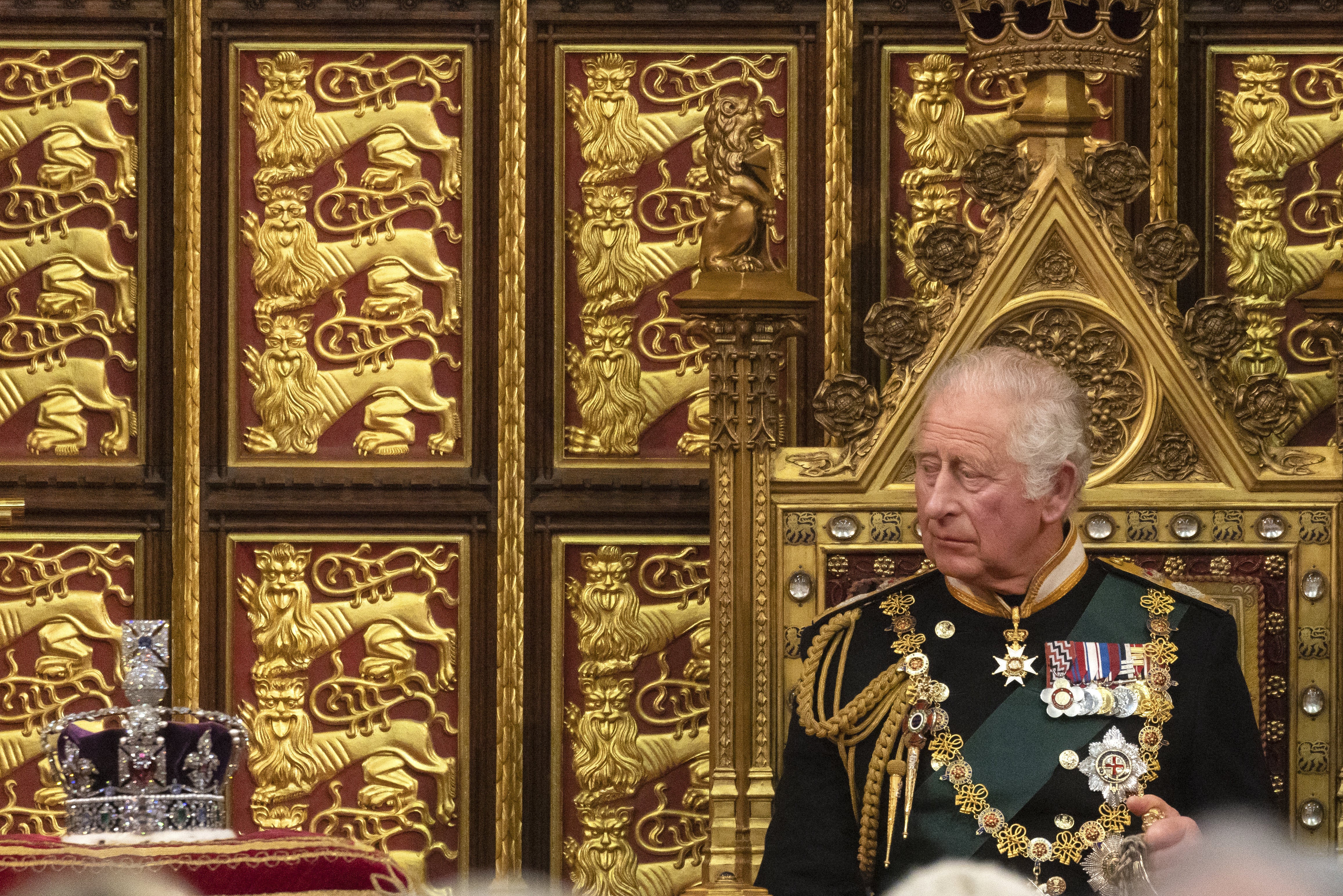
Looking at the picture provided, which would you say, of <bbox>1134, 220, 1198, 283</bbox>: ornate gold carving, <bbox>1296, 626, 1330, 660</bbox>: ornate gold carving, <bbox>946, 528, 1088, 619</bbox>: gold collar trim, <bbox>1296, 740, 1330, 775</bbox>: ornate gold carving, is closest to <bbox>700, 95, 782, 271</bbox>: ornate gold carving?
<bbox>1134, 220, 1198, 283</bbox>: ornate gold carving

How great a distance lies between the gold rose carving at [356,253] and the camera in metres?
4.93

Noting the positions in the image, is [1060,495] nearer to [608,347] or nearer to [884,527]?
[884,527]

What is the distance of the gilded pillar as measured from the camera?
4316mm

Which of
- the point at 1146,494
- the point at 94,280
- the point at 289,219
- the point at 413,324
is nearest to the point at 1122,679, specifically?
the point at 1146,494

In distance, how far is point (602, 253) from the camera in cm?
493

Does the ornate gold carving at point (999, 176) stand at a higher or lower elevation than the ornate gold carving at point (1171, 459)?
higher

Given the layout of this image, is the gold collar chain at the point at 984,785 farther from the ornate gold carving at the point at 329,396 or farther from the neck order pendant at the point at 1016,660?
the ornate gold carving at the point at 329,396

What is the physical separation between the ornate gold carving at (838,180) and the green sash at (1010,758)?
52.5 inches

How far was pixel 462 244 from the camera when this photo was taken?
4.93 meters

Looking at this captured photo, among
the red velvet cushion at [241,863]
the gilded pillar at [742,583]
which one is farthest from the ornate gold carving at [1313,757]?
the red velvet cushion at [241,863]

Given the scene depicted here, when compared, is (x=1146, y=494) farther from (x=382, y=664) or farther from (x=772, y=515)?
(x=382, y=664)

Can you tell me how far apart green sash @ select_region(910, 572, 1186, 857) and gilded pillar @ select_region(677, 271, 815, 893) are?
0.69 m

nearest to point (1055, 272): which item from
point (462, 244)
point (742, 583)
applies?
point (742, 583)

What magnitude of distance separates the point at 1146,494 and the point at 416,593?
1782mm
